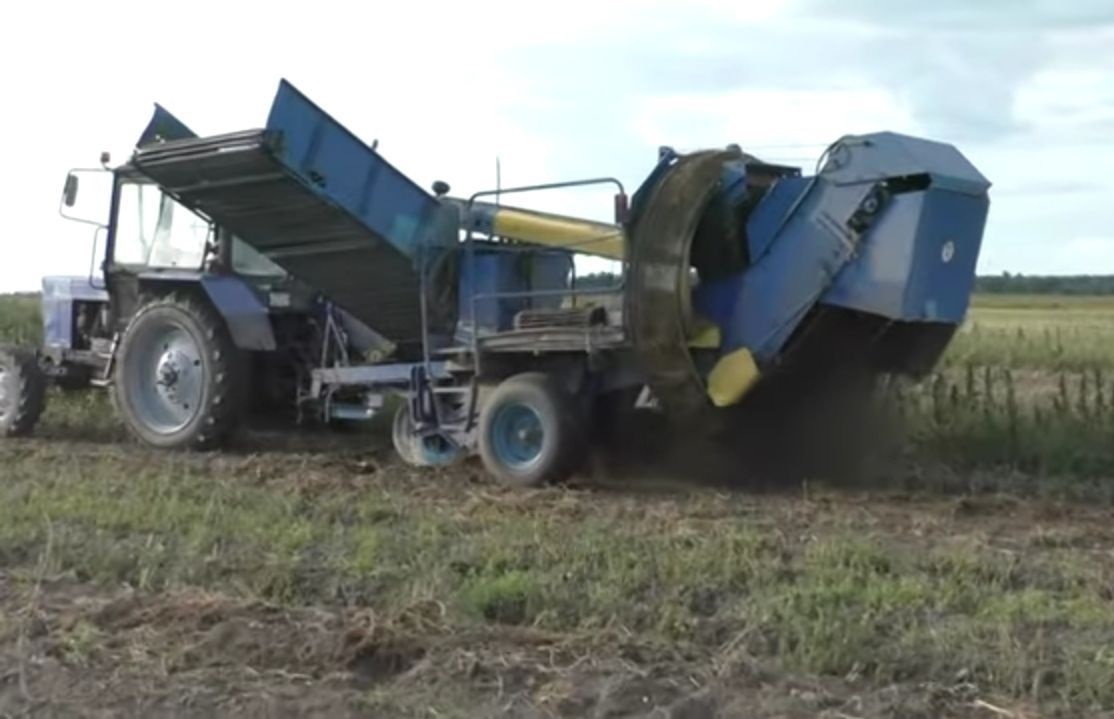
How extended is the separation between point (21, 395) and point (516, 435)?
16.3ft

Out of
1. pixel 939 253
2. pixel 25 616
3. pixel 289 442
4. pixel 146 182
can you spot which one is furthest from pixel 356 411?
pixel 25 616

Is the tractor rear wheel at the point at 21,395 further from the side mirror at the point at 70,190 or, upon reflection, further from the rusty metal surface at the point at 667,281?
the rusty metal surface at the point at 667,281

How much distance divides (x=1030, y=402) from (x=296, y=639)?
29.8ft

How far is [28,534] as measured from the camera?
893cm

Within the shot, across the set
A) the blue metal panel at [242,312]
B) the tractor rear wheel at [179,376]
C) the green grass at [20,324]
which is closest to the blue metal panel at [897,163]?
the blue metal panel at [242,312]

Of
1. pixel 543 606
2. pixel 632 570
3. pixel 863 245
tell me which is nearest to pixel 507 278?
pixel 863 245

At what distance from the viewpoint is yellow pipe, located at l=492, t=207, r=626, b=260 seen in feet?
39.5

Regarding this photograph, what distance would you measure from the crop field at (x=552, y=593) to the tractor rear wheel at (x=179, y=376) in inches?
51.5

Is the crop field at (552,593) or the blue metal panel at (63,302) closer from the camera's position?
the crop field at (552,593)

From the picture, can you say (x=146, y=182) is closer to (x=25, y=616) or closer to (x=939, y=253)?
(x=939, y=253)

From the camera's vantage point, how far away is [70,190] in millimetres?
14438

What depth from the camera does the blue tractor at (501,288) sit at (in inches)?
434

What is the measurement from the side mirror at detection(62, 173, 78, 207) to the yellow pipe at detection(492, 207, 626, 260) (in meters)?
3.71

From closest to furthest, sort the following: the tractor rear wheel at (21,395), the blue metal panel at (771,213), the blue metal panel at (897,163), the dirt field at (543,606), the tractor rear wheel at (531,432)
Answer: the dirt field at (543,606) → the blue metal panel at (897,163) → the blue metal panel at (771,213) → the tractor rear wheel at (531,432) → the tractor rear wheel at (21,395)
